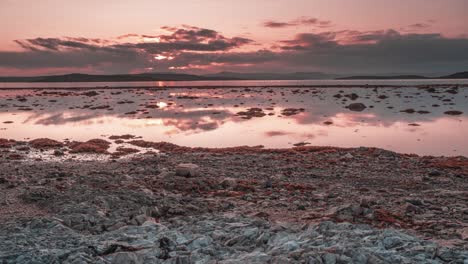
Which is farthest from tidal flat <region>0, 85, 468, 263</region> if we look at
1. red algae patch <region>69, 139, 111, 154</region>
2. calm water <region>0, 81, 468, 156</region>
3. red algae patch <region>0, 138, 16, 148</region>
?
red algae patch <region>0, 138, 16, 148</region>

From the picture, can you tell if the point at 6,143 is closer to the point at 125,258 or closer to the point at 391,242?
the point at 125,258

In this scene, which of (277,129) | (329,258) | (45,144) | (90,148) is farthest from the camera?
(277,129)

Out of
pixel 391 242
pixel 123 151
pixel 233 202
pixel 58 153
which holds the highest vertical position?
pixel 391 242

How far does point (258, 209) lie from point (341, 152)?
13191 mm

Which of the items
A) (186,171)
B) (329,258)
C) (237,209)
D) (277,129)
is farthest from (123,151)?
(329,258)

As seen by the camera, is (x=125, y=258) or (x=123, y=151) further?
(x=123, y=151)

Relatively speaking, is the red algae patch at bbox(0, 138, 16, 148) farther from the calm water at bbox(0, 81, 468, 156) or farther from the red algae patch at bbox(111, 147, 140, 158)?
the red algae patch at bbox(111, 147, 140, 158)

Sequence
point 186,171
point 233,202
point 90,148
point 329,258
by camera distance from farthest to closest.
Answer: point 90,148 < point 186,171 < point 233,202 < point 329,258

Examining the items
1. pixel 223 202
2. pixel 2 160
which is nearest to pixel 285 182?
pixel 223 202

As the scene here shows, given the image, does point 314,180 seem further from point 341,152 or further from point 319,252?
point 319,252

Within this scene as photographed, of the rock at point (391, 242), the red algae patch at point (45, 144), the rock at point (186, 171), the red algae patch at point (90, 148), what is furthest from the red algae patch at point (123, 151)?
the rock at point (391, 242)

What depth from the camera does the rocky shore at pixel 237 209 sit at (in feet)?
31.9

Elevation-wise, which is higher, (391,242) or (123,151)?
(391,242)

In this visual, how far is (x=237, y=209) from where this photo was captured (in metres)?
13.8
